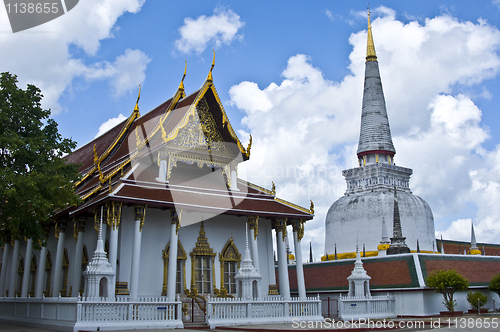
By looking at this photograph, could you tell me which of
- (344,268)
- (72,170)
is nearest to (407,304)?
(344,268)

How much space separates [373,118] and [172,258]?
32.9 m

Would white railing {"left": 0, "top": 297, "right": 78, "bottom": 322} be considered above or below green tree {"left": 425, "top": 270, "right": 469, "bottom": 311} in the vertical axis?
below

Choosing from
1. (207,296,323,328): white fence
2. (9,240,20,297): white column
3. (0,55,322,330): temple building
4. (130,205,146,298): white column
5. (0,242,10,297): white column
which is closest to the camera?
(207,296,323,328): white fence

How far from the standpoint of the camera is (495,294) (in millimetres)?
22094

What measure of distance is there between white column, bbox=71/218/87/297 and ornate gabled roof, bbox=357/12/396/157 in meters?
31.3

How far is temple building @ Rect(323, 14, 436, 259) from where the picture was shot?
1655 inches

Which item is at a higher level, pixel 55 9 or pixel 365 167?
pixel 365 167

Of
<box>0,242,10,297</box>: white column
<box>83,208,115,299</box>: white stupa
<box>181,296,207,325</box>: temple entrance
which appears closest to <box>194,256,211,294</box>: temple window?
<box>181,296,207,325</box>: temple entrance

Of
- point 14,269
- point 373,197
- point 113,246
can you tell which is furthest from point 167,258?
point 373,197

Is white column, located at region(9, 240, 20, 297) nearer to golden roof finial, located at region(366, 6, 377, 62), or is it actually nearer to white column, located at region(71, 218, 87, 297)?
white column, located at region(71, 218, 87, 297)

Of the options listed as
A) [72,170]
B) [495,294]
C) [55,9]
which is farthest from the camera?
[495,294]

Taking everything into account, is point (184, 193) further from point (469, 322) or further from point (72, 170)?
point (469, 322)

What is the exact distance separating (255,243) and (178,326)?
5.04m

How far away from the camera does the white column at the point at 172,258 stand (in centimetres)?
1650
